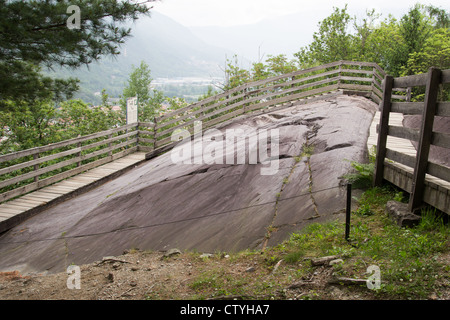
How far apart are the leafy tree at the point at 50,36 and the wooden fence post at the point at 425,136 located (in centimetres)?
723

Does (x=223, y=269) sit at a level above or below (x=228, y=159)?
below

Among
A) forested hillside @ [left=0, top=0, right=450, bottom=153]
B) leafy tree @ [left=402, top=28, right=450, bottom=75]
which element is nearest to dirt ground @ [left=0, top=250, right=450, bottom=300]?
forested hillside @ [left=0, top=0, right=450, bottom=153]

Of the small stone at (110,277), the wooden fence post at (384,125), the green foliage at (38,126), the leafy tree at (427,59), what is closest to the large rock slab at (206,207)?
the wooden fence post at (384,125)

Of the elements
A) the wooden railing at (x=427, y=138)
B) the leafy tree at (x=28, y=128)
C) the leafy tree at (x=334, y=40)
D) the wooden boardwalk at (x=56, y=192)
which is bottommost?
the wooden boardwalk at (x=56, y=192)

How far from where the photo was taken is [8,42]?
8203 mm

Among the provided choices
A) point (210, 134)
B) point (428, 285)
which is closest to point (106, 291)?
point (428, 285)

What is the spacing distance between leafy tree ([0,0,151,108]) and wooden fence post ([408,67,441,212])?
7.23 meters

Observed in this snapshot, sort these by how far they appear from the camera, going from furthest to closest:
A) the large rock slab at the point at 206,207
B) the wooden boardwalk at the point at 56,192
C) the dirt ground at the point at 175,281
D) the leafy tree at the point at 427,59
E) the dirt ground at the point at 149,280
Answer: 1. the leafy tree at the point at 427,59
2. the wooden boardwalk at the point at 56,192
3. the large rock slab at the point at 206,207
4. the dirt ground at the point at 149,280
5. the dirt ground at the point at 175,281

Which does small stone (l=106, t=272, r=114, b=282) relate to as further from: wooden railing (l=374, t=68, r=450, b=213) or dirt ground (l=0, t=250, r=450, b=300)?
wooden railing (l=374, t=68, r=450, b=213)

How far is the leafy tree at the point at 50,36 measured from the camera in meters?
8.05

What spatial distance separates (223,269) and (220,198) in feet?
9.01

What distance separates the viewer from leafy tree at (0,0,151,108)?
8047mm

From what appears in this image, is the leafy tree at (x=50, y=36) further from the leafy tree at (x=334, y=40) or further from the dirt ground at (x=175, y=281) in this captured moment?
the leafy tree at (x=334, y=40)
